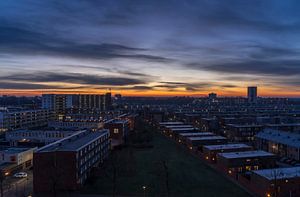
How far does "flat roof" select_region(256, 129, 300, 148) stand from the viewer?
103ft

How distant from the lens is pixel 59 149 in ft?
72.9

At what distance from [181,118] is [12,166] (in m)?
48.2

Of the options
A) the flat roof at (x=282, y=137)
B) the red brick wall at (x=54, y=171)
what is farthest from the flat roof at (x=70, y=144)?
the flat roof at (x=282, y=137)

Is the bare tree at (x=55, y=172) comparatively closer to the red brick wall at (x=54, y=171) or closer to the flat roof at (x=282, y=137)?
the red brick wall at (x=54, y=171)

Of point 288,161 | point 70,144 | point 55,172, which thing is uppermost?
point 70,144

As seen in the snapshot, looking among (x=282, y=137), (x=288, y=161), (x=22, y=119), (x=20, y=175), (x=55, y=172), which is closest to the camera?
(x=55, y=172)

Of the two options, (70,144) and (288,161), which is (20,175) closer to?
(70,144)

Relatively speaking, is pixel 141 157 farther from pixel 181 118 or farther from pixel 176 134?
pixel 181 118

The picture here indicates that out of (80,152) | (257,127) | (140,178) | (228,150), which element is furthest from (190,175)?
(257,127)

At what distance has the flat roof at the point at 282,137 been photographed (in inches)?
1231

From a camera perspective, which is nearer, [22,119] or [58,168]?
[58,168]

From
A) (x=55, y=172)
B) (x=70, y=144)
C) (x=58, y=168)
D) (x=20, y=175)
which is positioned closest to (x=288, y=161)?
(x=70, y=144)

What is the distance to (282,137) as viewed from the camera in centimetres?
3347

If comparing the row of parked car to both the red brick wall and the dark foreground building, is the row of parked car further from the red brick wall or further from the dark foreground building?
the red brick wall
